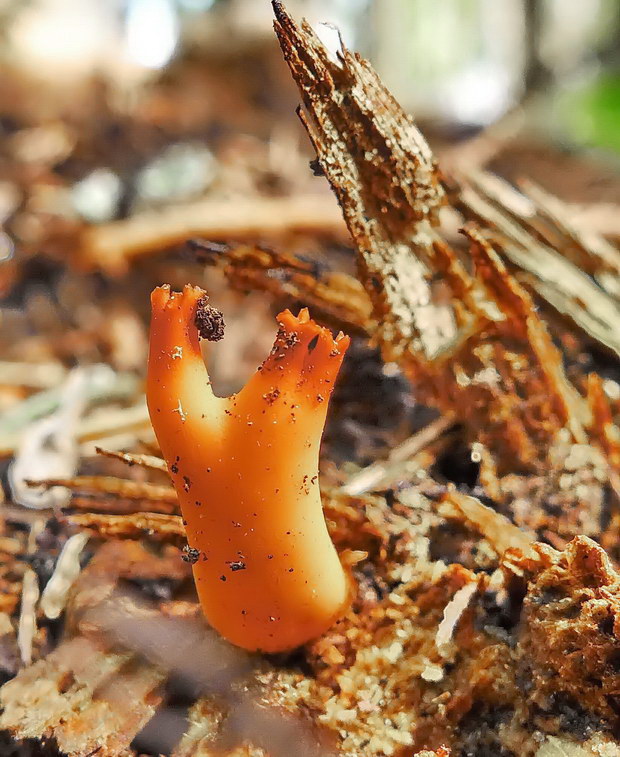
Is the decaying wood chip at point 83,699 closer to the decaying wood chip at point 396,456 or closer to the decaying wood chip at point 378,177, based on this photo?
the decaying wood chip at point 396,456

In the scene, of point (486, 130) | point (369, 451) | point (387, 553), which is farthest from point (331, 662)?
point (486, 130)

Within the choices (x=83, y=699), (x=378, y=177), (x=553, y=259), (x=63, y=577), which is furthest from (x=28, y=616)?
(x=553, y=259)

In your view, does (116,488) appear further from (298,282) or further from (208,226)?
(208,226)

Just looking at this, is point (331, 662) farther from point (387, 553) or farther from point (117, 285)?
point (117, 285)

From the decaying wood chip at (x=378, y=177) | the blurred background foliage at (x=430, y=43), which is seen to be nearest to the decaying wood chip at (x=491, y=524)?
the decaying wood chip at (x=378, y=177)

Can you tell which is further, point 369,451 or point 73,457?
point 73,457
